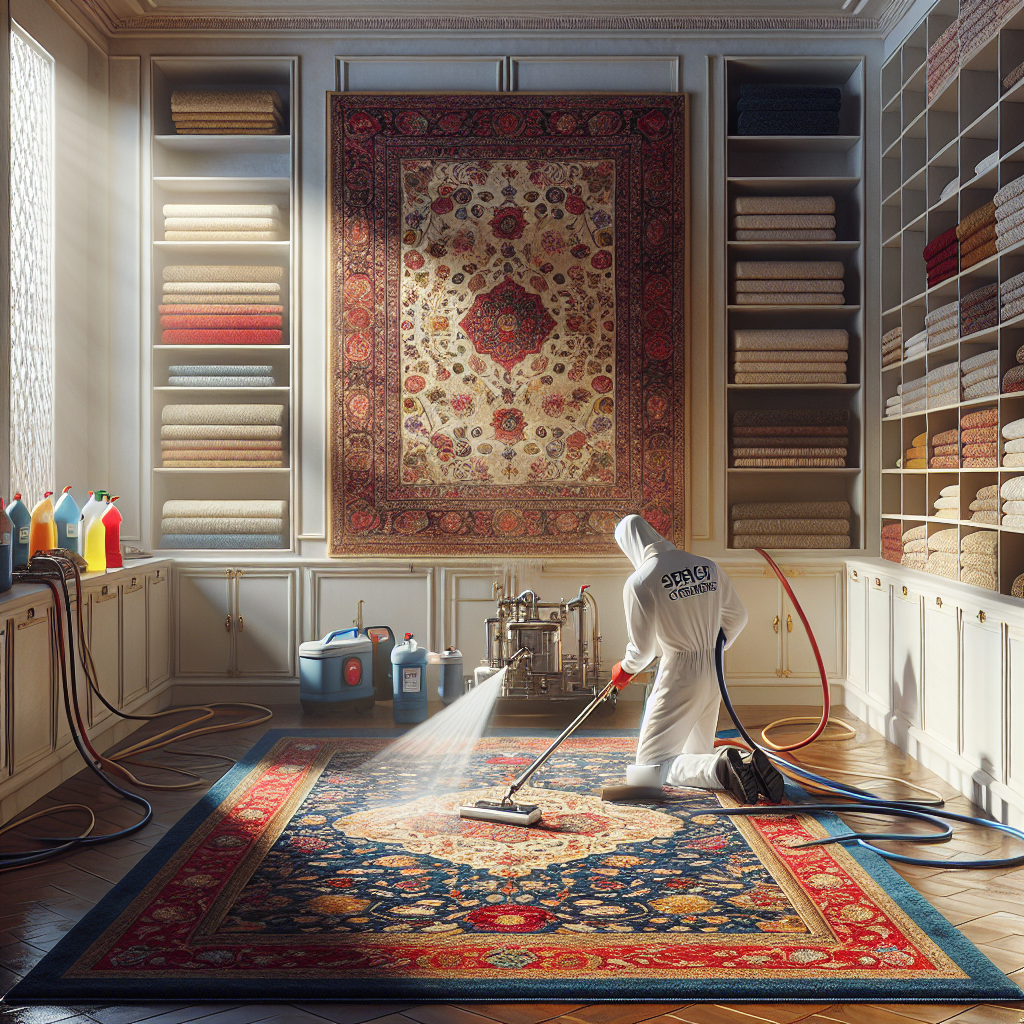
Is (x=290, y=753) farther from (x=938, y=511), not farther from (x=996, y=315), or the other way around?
(x=996, y=315)

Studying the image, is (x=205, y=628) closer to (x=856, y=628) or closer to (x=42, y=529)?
(x=42, y=529)

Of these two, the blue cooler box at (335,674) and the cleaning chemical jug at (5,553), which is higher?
the cleaning chemical jug at (5,553)

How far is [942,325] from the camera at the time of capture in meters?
4.23

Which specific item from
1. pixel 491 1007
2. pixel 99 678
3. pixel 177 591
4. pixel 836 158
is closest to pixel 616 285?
pixel 836 158

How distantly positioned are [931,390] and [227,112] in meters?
3.97

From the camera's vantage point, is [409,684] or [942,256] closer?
[942,256]

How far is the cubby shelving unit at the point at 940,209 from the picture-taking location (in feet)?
11.8

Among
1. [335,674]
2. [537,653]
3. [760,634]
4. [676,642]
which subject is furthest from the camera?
[760,634]

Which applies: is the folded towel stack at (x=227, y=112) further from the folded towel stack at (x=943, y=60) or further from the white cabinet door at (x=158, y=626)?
the folded towel stack at (x=943, y=60)

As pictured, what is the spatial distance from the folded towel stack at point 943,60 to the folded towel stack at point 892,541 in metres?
2.06

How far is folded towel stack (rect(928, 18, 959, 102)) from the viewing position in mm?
4133

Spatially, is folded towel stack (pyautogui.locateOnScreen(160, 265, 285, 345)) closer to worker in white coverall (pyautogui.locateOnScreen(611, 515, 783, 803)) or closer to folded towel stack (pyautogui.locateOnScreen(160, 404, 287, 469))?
folded towel stack (pyautogui.locateOnScreen(160, 404, 287, 469))

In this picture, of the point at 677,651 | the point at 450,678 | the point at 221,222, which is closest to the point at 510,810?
the point at 677,651

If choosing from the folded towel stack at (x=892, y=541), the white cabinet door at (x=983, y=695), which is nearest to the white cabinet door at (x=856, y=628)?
the folded towel stack at (x=892, y=541)
